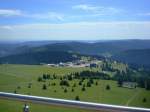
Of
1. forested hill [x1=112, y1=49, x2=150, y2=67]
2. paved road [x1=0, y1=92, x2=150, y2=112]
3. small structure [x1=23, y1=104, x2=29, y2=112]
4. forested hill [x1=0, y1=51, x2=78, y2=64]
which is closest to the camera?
paved road [x1=0, y1=92, x2=150, y2=112]

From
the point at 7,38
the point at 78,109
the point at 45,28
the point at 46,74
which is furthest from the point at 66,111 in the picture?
the point at 45,28

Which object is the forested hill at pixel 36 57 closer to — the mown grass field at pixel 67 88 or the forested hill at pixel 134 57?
the mown grass field at pixel 67 88

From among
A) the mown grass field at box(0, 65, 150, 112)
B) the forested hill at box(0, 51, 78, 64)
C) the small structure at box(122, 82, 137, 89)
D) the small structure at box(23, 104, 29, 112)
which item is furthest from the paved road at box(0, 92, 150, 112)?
the forested hill at box(0, 51, 78, 64)

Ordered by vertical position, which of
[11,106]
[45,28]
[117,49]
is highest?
[45,28]

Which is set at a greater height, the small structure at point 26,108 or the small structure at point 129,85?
the small structure at point 26,108

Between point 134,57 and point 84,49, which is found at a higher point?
point 84,49

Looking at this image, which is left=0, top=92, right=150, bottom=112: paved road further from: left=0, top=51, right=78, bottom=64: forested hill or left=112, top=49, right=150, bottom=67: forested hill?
left=112, top=49, right=150, bottom=67: forested hill

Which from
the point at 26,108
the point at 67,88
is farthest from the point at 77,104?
the point at 67,88

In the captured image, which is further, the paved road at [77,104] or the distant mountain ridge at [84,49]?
the distant mountain ridge at [84,49]

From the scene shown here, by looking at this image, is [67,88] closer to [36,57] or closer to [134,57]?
[134,57]

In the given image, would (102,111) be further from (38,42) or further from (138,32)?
(38,42)

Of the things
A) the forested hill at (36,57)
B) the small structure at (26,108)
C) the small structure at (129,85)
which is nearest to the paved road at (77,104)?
the small structure at (26,108)
